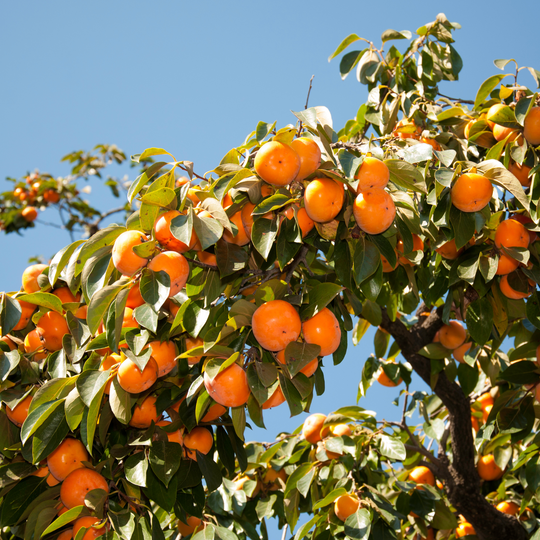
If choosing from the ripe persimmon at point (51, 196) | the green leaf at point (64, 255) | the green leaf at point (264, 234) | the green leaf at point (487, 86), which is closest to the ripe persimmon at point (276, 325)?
the green leaf at point (264, 234)

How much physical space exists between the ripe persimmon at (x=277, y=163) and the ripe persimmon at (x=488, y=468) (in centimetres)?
251

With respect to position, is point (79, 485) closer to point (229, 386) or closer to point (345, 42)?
point (229, 386)

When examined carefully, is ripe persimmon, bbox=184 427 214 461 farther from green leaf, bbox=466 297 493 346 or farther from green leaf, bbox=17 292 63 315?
green leaf, bbox=466 297 493 346

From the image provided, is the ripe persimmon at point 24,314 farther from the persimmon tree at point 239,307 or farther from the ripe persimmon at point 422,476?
the ripe persimmon at point 422,476

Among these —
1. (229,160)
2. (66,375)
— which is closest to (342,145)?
(229,160)

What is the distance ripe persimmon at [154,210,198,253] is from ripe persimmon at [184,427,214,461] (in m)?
0.66

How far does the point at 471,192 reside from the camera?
5.62ft

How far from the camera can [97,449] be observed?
6.18 feet

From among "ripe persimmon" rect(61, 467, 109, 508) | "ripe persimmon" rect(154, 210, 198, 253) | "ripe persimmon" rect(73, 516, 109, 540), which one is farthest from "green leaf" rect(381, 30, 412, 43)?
"ripe persimmon" rect(73, 516, 109, 540)

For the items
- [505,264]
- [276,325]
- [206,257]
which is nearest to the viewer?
[276,325]

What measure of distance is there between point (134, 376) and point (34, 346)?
2.09 ft

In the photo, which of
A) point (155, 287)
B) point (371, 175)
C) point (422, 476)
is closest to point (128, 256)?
point (155, 287)

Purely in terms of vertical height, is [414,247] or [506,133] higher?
[506,133]

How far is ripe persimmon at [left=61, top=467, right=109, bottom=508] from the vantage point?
1624mm
